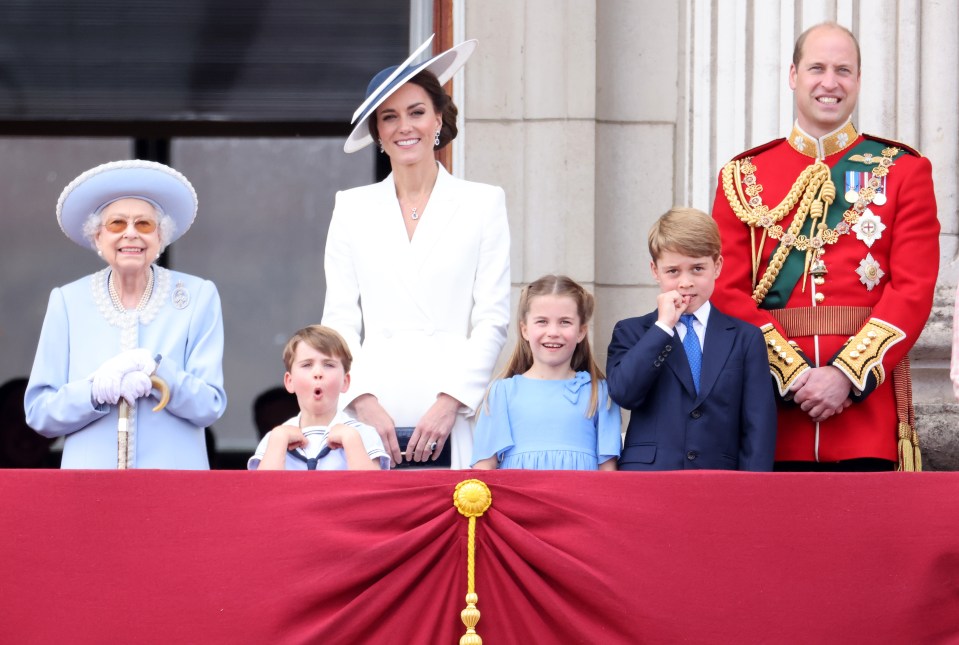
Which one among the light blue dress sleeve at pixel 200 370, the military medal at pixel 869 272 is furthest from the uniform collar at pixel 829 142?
the light blue dress sleeve at pixel 200 370

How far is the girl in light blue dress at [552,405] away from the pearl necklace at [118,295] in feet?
3.03

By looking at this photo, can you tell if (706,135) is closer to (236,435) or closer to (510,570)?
(510,570)

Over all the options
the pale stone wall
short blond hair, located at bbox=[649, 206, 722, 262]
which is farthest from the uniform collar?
the pale stone wall

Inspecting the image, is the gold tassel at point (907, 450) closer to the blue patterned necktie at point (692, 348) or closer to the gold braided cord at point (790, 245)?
the gold braided cord at point (790, 245)

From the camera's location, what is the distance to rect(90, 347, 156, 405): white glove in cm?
435

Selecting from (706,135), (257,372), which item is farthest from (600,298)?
(257,372)

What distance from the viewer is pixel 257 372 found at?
1039 centimetres

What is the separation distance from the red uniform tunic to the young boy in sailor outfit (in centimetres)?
102

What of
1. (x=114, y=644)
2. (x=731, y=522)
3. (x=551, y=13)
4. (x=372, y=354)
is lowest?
(x=114, y=644)

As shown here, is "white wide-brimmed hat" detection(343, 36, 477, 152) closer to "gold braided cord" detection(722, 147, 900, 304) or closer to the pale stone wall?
"gold braided cord" detection(722, 147, 900, 304)

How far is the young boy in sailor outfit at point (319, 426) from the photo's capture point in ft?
14.2

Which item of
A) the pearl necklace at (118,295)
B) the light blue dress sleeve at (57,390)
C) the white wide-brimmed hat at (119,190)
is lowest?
the light blue dress sleeve at (57,390)

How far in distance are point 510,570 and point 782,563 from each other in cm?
60

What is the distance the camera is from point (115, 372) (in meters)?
4.35
